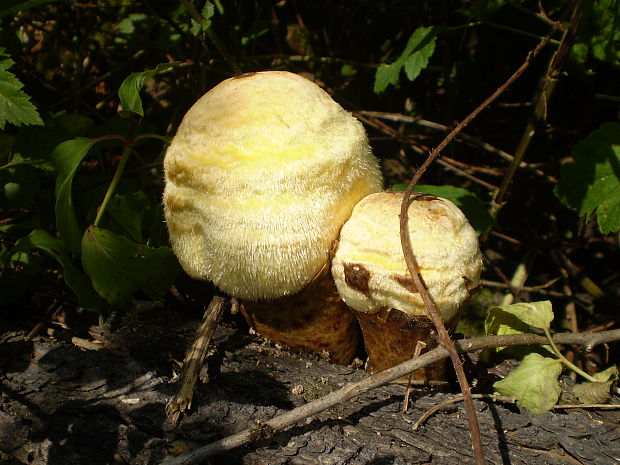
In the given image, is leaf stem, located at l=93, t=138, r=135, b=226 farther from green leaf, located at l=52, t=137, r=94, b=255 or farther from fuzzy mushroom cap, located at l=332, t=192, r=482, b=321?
fuzzy mushroom cap, located at l=332, t=192, r=482, b=321

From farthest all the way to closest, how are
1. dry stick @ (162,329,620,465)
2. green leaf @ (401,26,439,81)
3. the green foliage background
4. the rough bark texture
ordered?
green leaf @ (401,26,439,81)
the green foliage background
the rough bark texture
dry stick @ (162,329,620,465)

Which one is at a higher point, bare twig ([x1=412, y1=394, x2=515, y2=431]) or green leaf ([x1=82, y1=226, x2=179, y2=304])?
green leaf ([x1=82, y1=226, x2=179, y2=304])

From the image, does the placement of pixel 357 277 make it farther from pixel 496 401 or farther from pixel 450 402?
pixel 496 401

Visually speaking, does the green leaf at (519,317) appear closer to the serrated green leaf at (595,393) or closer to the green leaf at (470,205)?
the serrated green leaf at (595,393)

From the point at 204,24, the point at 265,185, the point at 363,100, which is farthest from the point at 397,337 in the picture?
the point at 363,100

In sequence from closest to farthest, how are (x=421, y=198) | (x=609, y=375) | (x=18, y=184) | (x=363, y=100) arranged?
(x=421, y=198) → (x=609, y=375) → (x=18, y=184) → (x=363, y=100)

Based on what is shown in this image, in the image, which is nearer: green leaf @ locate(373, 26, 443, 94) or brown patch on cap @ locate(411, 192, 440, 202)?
brown patch on cap @ locate(411, 192, 440, 202)

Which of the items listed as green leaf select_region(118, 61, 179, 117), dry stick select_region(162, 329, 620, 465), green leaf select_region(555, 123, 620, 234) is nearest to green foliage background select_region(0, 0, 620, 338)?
green leaf select_region(555, 123, 620, 234)

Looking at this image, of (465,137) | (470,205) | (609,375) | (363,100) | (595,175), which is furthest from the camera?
(363,100)

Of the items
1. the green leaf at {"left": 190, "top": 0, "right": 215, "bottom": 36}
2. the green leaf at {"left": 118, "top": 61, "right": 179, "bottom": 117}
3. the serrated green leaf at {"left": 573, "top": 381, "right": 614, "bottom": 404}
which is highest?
the green leaf at {"left": 190, "top": 0, "right": 215, "bottom": 36}
